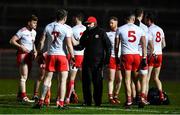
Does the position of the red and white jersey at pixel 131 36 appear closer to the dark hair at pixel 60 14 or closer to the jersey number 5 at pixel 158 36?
the dark hair at pixel 60 14

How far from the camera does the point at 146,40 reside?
690 inches

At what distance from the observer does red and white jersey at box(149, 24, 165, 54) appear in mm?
18859

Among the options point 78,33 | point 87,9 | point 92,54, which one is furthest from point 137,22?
point 87,9

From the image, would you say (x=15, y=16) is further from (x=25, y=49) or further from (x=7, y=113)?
(x=7, y=113)

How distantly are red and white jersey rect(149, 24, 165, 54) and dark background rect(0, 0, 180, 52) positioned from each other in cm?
1880

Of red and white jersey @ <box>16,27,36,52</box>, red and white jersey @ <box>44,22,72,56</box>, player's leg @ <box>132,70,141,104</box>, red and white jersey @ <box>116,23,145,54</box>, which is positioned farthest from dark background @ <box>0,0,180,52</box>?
red and white jersey @ <box>44,22,72,56</box>

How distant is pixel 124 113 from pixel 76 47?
3.34 meters

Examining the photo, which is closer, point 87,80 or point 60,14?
point 60,14

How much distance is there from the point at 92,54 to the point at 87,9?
2222cm

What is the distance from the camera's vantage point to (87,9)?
39.6m

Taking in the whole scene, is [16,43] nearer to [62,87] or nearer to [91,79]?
[91,79]

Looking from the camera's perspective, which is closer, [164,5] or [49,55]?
[49,55]

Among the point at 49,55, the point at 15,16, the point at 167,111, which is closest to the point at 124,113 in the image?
the point at 167,111

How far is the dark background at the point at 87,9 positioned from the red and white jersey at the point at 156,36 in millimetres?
18801
